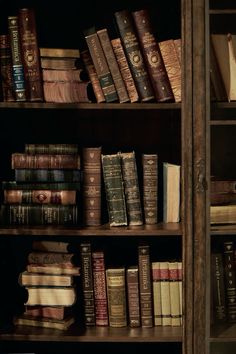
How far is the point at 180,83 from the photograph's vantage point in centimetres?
206

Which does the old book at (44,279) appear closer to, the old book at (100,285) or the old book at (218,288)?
the old book at (100,285)

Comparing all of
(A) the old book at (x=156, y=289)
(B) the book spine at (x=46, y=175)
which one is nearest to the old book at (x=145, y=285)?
(A) the old book at (x=156, y=289)

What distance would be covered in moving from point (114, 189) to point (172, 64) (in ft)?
1.61

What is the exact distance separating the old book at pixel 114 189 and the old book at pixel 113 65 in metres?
0.22

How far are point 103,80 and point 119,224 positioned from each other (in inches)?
20.6

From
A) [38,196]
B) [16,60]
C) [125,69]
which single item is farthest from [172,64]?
[38,196]

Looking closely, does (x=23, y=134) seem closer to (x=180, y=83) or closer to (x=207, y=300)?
(x=180, y=83)

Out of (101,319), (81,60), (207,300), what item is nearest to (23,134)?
(81,60)

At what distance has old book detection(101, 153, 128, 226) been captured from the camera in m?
2.12

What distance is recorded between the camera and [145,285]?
2.15 m

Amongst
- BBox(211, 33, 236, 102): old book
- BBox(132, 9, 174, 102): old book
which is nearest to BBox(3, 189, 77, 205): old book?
BBox(132, 9, 174, 102): old book

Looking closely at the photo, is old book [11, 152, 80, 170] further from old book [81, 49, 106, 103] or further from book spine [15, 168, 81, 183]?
old book [81, 49, 106, 103]

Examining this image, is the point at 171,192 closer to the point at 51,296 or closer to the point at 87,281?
the point at 87,281

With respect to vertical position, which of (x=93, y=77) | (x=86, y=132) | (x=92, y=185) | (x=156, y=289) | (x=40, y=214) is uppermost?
(x=93, y=77)
